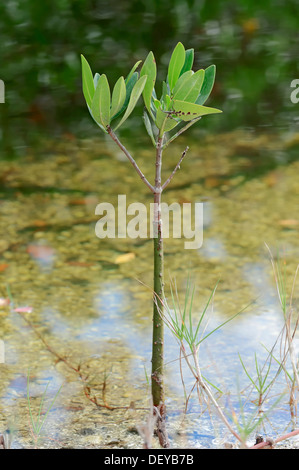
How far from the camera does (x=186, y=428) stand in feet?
4.77

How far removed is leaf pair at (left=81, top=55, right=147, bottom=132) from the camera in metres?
1.17

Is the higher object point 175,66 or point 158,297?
point 175,66

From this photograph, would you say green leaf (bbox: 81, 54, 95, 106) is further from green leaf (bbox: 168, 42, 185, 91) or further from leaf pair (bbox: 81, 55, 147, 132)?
green leaf (bbox: 168, 42, 185, 91)

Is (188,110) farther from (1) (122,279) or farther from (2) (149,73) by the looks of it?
(1) (122,279)

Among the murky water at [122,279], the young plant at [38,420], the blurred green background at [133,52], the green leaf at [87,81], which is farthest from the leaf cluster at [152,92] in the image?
the blurred green background at [133,52]

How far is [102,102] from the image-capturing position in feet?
3.92

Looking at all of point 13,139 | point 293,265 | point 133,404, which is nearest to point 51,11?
point 13,139

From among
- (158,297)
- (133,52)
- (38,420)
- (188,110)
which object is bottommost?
(38,420)

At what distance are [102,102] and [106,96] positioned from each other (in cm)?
1

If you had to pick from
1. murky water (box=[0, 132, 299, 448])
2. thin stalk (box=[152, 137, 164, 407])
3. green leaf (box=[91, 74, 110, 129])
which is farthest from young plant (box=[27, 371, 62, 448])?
green leaf (box=[91, 74, 110, 129])

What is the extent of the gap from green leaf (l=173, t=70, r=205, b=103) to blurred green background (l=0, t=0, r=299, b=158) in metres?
2.19

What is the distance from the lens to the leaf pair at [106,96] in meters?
1.17

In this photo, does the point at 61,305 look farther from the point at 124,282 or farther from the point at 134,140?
the point at 134,140

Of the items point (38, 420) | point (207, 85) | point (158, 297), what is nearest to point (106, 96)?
point (207, 85)
